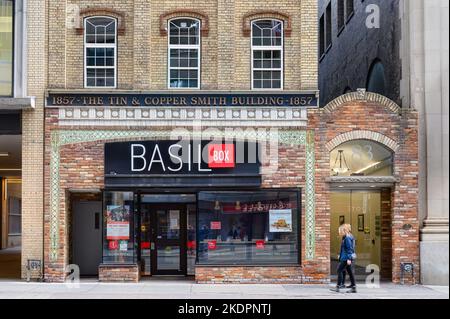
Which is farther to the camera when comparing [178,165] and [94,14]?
[94,14]

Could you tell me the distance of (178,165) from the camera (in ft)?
64.6

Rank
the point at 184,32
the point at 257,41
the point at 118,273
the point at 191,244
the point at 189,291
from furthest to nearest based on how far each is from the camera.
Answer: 1. the point at 191,244
2. the point at 257,41
3. the point at 184,32
4. the point at 118,273
5. the point at 189,291

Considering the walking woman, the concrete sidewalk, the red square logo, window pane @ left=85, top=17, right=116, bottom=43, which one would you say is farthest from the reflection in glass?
window pane @ left=85, top=17, right=116, bottom=43

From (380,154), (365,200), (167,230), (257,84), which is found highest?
(257,84)

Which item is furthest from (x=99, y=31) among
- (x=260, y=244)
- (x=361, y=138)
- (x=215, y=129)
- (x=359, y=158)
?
(x=359, y=158)

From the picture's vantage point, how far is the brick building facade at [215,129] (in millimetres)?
19703

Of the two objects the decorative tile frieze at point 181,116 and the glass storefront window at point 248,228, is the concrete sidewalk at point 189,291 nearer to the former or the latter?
the glass storefront window at point 248,228

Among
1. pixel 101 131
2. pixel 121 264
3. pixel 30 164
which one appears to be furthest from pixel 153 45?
pixel 121 264

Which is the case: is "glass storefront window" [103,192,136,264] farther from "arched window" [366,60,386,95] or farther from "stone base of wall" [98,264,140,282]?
"arched window" [366,60,386,95]

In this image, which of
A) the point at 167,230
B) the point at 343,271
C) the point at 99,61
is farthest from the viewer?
the point at 167,230

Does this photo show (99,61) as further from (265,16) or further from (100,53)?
(265,16)

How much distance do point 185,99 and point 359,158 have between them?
5112 millimetres

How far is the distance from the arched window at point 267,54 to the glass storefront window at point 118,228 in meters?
4.87

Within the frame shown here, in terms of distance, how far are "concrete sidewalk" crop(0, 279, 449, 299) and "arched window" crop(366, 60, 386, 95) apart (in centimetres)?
750
